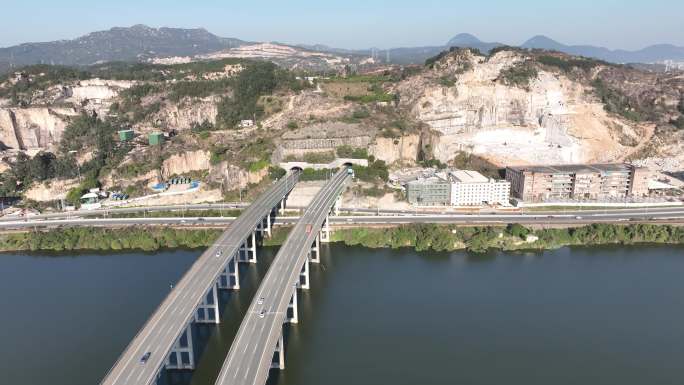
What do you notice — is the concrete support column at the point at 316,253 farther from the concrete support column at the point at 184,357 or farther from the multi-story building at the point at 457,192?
the concrete support column at the point at 184,357

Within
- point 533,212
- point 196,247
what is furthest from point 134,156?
point 533,212

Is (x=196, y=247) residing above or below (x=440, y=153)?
below

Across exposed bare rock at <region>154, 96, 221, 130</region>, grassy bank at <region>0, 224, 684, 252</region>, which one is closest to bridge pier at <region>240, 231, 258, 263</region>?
grassy bank at <region>0, 224, 684, 252</region>

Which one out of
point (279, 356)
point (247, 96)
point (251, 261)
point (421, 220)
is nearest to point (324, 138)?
point (247, 96)

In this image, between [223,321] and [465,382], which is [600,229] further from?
[223,321]

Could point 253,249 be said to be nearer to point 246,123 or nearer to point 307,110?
point 307,110
